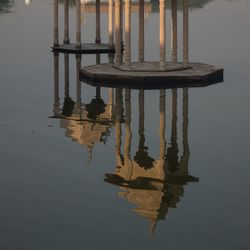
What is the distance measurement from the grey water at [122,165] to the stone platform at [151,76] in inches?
31.8

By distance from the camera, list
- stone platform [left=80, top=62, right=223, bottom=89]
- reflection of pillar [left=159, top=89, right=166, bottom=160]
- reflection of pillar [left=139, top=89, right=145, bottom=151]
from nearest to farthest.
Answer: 1. reflection of pillar [left=159, top=89, right=166, bottom=160]
2. reflection of pillar [left=139, top=89, right=145, bottom=151]
3. stone platform [left=80, top=62, right=223, bottom=89]

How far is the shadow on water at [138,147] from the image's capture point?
20.9 m

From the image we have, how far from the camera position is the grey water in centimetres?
1788

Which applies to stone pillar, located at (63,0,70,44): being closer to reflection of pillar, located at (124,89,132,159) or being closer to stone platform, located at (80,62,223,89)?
stone platform, located at (80,62,223,89)

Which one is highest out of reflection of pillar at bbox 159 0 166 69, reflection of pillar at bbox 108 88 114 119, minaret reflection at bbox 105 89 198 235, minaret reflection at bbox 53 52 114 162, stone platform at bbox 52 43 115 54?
reflection of pillar at bbox 159 0 166 69

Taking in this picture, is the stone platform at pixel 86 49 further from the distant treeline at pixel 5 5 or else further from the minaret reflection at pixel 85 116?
the distant treeline at pixel 5 5

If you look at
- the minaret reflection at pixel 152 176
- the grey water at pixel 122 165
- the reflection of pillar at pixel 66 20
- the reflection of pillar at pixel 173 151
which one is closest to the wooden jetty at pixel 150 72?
the grey water at pixel 122 165

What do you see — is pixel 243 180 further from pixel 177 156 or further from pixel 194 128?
pixel 194 128

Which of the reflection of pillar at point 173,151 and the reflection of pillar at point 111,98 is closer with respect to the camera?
the reflection of pillar at point 173,151

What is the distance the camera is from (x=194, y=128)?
98.6 ft

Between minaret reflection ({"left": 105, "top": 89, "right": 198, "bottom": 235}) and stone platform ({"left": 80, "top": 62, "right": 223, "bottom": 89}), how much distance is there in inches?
367

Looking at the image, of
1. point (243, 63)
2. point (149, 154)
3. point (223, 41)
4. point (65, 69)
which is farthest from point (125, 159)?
point (223, 41)

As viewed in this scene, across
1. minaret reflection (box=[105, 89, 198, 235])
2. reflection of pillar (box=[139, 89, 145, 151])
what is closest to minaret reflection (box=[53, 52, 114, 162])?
minaret reflection (box=[105, 89, 198, 235])

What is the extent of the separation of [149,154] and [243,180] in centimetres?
451
